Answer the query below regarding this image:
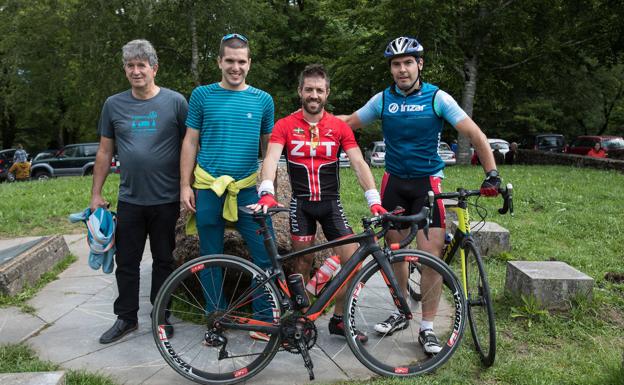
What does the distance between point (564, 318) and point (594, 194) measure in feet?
21.8

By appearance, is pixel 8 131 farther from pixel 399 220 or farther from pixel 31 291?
pixel 399 220

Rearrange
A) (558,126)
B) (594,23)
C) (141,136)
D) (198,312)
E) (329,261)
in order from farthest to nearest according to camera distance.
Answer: (558,126) → (594,23) → (198,312) → (141,136) → (329,261)

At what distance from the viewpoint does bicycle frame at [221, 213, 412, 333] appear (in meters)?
3.40

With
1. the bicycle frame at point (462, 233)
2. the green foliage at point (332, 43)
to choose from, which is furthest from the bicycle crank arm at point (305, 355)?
the green foliage at point (332, 43)

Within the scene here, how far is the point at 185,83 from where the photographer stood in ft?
78.1

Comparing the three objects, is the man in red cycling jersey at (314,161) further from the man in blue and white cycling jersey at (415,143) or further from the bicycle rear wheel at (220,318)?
the bicycle rear wheel at (220,318)

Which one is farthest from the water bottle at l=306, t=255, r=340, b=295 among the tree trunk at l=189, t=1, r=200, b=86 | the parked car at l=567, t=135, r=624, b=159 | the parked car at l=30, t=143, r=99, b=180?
the parked car at l=567, t=135, r=624, b=159

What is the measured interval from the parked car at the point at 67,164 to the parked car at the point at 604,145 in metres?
20.8

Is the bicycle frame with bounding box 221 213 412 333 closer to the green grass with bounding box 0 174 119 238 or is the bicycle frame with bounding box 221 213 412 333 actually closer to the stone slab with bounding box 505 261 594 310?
the stone slab with bounding box 505 261 594 310

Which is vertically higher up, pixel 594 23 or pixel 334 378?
pixel 594 23

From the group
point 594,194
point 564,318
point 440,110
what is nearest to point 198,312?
point 440,110

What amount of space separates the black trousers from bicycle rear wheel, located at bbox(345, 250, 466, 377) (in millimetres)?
1491

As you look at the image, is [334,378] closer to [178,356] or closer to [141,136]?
[178,356]

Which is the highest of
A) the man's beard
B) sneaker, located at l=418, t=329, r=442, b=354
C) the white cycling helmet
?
the white cycling helmet
